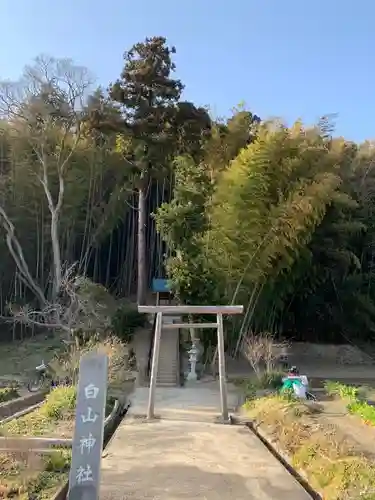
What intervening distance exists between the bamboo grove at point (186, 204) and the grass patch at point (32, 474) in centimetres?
798

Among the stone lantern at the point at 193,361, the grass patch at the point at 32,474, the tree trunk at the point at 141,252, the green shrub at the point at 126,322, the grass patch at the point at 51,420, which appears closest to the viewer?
the grass patch at the point at 32,474

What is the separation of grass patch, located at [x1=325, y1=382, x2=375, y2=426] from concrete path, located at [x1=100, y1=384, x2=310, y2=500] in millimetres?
1684

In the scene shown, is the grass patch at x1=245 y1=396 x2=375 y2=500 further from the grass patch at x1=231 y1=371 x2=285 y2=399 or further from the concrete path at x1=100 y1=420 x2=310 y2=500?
the grass patch at x1=231 y1=371 x2=285 y2=399

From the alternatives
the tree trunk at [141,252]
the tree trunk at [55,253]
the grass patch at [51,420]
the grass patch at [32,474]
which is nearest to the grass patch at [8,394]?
the grass patch at [51,420]

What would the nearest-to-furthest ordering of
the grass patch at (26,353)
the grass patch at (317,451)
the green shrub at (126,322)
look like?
the grass patch at (317,451), the grass patch at (26,353), the green shrub at (126,322)

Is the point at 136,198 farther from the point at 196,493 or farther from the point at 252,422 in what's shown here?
the point at 196,493

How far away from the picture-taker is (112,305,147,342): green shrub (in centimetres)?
1457

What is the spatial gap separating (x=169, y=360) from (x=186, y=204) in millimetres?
3740

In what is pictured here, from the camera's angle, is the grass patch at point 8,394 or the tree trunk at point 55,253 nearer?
the grass patch at point 8,394

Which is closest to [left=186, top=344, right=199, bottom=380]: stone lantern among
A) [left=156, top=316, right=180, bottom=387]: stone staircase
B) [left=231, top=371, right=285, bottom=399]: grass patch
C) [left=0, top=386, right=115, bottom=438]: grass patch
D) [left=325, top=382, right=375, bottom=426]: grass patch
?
[left=156, top=316, right=180, bottom=387]: stone staircase

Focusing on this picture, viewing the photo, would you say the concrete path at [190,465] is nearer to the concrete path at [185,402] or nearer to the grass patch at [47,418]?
the concrete path at [185,402]

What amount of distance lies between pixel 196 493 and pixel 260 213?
8350 millimetres

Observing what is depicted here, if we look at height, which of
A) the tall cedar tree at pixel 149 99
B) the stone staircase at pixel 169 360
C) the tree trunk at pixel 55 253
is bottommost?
the stone staircase at pixel 169 360

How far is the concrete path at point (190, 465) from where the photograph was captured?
4293 mm
